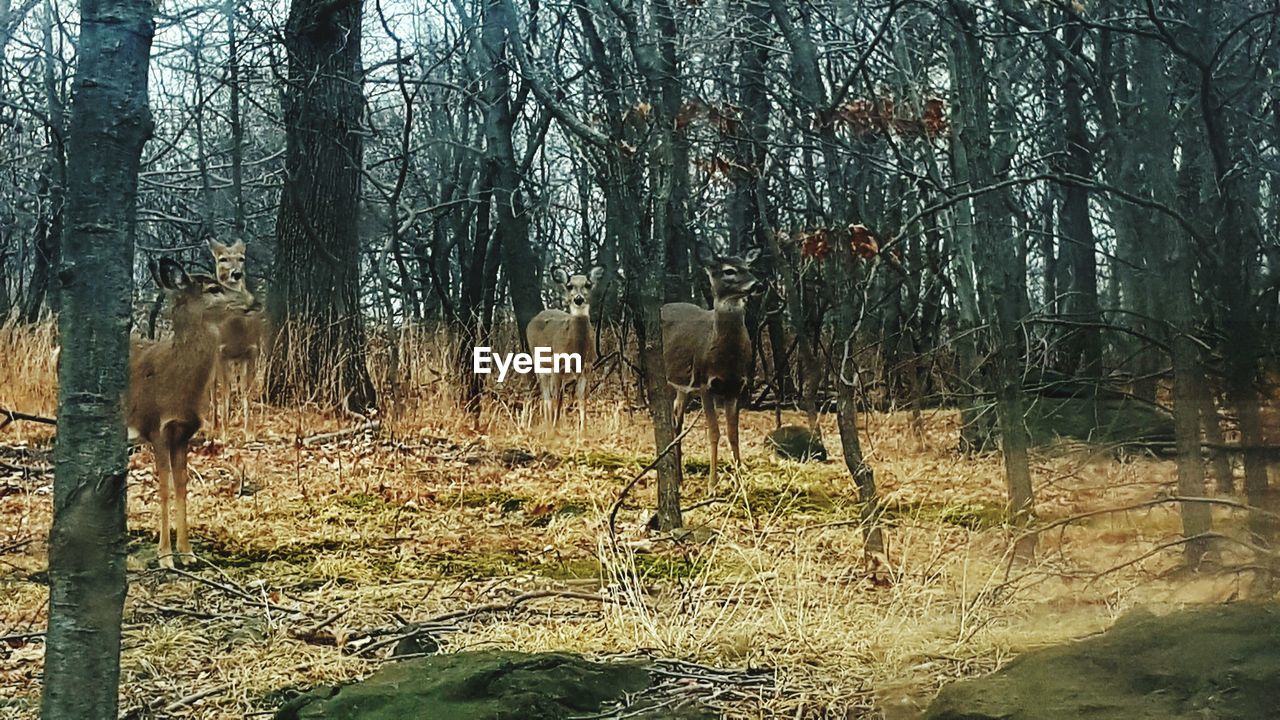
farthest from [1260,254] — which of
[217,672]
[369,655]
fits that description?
[217,672]

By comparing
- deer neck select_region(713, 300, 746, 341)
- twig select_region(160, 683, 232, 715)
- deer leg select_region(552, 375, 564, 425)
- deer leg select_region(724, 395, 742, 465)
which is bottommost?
twig select_region(160, 683, 232, 715)

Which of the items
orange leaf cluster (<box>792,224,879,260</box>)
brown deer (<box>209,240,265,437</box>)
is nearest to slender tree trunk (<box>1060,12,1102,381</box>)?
orange leaf cluster (<box>792,224,879,260</box>)

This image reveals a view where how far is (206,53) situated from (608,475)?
7.64ft

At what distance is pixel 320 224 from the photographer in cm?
466

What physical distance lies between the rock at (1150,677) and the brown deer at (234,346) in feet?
9.53

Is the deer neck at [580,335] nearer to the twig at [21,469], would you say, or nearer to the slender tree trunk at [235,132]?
the slender tree trunk at [235,132]

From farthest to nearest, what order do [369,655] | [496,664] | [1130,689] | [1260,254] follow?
[1260,254] → [369,655] → [496,664] → [1130,689]

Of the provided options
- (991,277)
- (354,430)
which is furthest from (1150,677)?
(354,430)

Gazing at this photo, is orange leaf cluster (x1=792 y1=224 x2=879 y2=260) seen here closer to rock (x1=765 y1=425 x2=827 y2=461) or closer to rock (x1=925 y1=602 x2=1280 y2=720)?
rock (x1=765 y1=425 x2=827 y2=461)

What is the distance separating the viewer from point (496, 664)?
293cm

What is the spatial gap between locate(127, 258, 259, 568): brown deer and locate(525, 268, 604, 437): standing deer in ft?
3.71

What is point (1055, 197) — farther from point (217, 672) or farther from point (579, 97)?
point (217, 672)

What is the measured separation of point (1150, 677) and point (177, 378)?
335cm

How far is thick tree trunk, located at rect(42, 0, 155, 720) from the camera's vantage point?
6.79 ft
